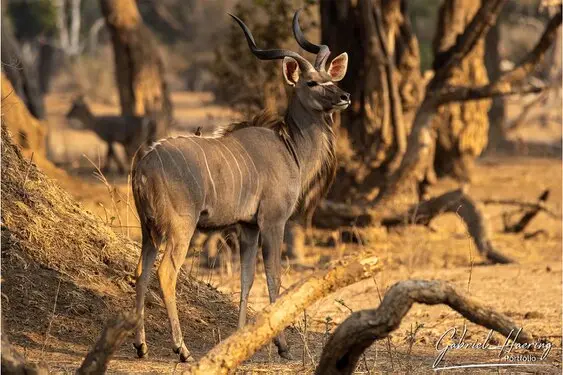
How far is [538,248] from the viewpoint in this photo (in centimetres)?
1112

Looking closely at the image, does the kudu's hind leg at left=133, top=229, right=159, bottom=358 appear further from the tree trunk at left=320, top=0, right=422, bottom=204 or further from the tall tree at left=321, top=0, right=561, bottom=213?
the tree trunk at left=320, top=0, right=422, bottom=204

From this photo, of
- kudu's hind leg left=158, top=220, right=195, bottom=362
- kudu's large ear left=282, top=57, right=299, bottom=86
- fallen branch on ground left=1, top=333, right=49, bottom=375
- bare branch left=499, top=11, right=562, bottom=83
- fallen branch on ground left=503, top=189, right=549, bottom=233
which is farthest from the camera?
fallen branch on ground left=503, top=189, right=549, bottom=233

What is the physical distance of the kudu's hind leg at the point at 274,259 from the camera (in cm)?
577

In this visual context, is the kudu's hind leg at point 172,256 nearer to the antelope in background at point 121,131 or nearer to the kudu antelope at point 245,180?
the kudu antelope at point 245,180

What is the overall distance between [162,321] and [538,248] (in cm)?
580

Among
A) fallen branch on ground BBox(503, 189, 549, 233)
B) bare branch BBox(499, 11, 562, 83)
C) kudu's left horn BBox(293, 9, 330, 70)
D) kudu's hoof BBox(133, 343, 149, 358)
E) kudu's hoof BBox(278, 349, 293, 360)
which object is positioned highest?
kudu's left horn BBox(293, 9, 330, 70)

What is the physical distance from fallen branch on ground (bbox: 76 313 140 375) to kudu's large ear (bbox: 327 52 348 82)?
110 inches

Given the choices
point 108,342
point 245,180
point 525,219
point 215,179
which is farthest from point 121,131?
point 108,342

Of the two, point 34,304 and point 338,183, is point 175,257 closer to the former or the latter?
point 34,304

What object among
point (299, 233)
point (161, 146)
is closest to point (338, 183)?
point (299, 233)

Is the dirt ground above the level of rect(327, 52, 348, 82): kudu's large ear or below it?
below

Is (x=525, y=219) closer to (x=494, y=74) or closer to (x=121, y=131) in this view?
(x=121, y=131)

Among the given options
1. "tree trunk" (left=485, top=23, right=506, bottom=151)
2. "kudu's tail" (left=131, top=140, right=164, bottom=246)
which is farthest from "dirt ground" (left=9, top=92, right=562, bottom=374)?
"tree trunk" (left=485, top=23, right=506, bottom=151)

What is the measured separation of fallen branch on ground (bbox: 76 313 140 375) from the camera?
164 inches
